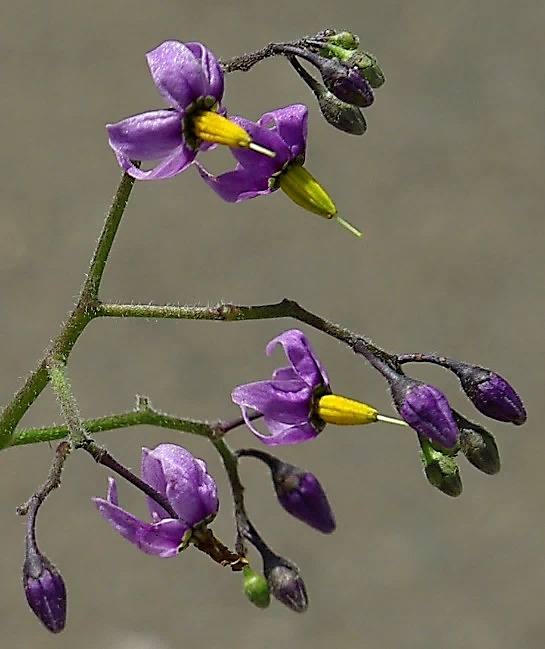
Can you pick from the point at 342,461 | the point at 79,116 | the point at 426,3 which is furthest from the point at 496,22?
the point at 342,461

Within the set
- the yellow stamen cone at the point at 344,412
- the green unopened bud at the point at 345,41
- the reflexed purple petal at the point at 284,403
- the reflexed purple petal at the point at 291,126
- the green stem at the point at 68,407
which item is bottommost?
the green stem at the point at 68,407

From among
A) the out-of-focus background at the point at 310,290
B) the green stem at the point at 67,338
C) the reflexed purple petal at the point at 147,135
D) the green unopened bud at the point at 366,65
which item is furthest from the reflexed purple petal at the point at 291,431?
the out-of-focus background at the point at 310,290

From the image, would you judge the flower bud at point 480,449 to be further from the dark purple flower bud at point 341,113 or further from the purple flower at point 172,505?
the dark purple flower bud at point 341,113

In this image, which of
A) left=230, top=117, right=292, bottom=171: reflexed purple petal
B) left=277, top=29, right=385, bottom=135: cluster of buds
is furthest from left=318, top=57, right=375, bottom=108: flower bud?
left=230, top=117, right=292, bottom=171: reflexed purple petal

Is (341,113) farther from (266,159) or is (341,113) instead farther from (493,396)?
(493,396)

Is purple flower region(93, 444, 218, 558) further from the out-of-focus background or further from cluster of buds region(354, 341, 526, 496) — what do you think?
the out-of-focus background
